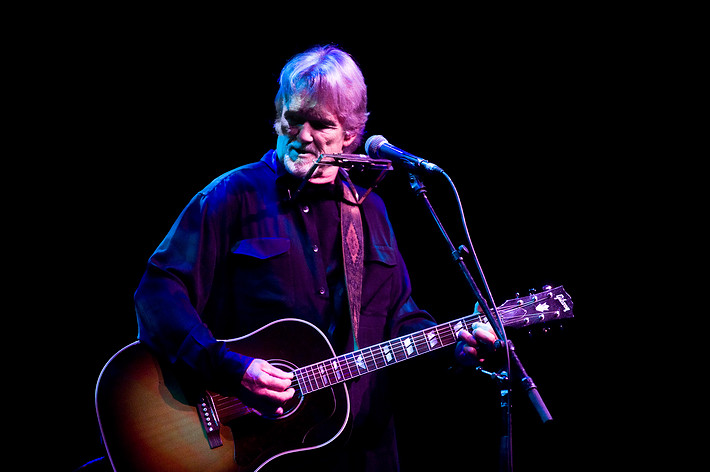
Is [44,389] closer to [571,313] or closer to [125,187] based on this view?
[125,187]

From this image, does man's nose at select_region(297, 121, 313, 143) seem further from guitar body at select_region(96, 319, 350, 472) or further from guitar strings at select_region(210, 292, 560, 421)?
guitar strings at select_region(210, 292, 560, 421)

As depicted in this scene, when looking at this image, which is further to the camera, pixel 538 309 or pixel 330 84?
pixel 330 84

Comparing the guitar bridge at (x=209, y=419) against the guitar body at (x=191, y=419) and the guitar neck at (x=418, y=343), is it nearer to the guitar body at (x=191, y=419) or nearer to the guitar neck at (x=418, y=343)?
the guitar body at (x=191, y=419)

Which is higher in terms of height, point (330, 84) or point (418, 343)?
point (330, 84)

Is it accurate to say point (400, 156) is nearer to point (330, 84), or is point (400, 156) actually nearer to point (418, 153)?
point (330, 84)

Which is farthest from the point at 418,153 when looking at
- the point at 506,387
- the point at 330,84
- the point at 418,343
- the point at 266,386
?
the point at 506,387

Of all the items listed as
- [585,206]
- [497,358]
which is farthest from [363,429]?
[585,206]

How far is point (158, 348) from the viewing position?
2.27 meters

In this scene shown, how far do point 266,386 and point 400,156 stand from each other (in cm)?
106

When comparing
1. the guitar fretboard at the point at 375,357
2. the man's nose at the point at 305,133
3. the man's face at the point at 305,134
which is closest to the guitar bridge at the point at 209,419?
the guitar fretboard at the point at 375,357

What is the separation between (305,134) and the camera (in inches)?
103

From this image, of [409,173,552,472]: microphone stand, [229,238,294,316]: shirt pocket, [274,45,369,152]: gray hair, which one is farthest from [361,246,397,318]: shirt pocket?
[409,173,552,472]: microphone stand

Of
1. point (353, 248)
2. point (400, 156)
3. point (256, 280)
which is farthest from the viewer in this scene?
point (353, 248)

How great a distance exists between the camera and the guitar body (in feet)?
7.13
